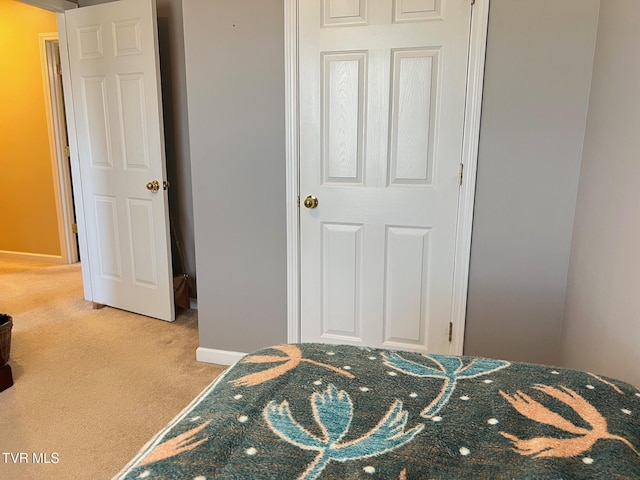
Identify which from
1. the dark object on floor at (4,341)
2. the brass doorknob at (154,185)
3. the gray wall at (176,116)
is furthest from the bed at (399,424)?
the gray wall at (176,116)

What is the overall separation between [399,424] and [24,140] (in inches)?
186

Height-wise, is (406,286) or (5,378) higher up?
(406,286)

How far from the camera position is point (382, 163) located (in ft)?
7.17

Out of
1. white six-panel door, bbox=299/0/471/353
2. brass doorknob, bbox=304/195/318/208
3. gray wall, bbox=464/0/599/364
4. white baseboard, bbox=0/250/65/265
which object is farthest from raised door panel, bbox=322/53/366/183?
white baseboard, bbox=0/250/65/265

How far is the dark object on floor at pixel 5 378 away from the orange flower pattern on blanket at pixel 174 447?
1.97 meters

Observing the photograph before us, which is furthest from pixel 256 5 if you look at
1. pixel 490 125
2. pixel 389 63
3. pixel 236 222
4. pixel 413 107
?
pixel 490 125

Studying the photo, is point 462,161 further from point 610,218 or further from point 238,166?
point 238,166

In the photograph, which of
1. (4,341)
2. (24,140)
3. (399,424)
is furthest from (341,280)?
(24,140)

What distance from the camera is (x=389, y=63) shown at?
82.5 inches

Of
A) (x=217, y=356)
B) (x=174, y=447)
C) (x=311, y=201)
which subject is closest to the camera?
(x=174, y=447)

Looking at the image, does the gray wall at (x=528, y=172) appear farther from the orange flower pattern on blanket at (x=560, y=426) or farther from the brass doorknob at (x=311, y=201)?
the orange flower pattern on blanket at (x=560, y=426)

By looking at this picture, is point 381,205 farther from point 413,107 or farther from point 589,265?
point 589,265

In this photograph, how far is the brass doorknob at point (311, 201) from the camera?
230 cm

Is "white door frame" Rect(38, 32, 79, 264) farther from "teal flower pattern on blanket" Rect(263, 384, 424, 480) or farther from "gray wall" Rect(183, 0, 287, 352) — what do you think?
"teal flower pattern on blanket" Rect(263, 384, 424, 480)
